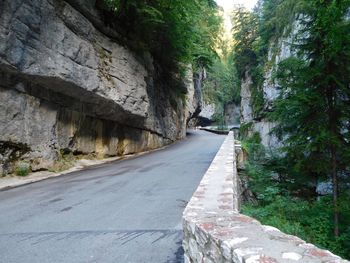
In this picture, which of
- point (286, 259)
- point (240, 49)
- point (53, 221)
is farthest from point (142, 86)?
point (240, 49)

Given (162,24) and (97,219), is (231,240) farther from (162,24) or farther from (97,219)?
(162,24)

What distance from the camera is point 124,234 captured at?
533cm

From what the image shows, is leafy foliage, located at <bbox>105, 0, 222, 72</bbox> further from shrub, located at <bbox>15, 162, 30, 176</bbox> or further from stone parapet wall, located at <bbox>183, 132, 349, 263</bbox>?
stone parapet wall, located at <bbox>183, 132, 349, 263</bbox>

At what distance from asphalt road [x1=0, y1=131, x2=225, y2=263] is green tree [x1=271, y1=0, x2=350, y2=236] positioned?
3.23 metres

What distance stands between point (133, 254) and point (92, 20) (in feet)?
41.2

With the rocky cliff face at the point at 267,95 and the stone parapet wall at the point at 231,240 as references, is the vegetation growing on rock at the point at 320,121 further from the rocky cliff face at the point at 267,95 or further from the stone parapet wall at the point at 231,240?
the rocky cliff face at the point at 267,95

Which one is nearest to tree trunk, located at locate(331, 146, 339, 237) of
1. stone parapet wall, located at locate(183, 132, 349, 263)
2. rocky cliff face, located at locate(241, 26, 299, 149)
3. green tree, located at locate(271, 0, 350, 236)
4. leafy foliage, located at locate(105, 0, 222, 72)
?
green tree, located at locate(271, 0, 350, 236)

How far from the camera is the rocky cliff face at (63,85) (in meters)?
11.0

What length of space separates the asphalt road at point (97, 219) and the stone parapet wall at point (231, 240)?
96cm

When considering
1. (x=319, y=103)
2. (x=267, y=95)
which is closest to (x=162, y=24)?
(x=319, y=103)

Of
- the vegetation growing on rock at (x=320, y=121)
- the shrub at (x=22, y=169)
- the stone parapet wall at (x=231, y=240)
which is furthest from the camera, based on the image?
the shrub at (x=22, y=169)

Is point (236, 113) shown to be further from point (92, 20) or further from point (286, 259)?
point (286, 259)

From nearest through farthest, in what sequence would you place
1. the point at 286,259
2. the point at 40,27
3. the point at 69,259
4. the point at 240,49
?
1. the point at 286,259
2. the point at 69,259
3. the point at 40,27
4. the point at 240,49

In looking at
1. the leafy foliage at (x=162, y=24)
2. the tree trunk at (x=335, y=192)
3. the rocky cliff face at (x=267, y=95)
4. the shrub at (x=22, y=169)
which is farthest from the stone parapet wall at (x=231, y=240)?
the rocky cliff face at (x=267, y=95)
